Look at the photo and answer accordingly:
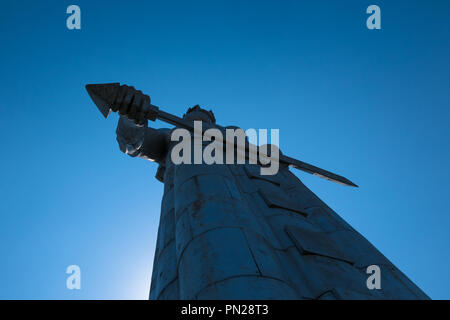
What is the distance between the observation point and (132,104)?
8.41m

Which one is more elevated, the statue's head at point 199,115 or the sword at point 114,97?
the statue's head at point 199,115

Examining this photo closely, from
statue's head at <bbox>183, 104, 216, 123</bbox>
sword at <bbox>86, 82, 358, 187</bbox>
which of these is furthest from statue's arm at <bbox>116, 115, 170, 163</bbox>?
statue's head at <bbox>183, 104, 216, 123</bbox>

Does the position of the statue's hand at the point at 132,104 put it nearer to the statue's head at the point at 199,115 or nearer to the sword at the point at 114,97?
the sword at the point at 114,97

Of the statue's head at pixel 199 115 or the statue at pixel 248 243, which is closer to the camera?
the statue at pixel 248 243

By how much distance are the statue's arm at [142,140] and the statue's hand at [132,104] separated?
1.58 m

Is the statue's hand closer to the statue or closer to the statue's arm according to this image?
the statue

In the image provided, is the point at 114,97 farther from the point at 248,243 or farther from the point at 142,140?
the point at 248,243

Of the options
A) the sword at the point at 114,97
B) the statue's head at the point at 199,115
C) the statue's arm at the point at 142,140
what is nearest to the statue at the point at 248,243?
the sword at the point at 114,97

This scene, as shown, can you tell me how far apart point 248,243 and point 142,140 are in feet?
21.3

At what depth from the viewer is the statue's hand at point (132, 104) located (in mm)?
8344

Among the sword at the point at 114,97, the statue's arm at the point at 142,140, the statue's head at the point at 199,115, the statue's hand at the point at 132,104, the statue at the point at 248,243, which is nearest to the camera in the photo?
the statue at the point at 248,243

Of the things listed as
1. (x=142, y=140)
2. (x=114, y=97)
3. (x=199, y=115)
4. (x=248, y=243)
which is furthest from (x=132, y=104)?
(x=248, y=243)

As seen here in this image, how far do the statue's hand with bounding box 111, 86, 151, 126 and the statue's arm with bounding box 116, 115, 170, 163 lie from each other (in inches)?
62.1
